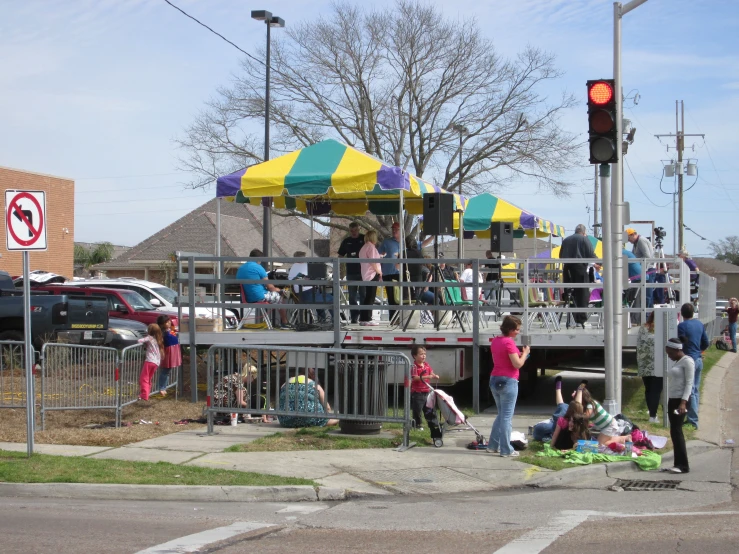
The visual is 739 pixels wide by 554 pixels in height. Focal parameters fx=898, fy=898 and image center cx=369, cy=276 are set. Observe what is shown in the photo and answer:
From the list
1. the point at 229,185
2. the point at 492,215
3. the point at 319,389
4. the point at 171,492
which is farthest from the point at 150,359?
the point at 492,215

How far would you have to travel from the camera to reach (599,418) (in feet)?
34.6

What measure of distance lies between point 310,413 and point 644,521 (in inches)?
188

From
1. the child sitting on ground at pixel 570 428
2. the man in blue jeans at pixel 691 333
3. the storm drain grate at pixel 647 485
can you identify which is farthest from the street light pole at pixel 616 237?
the storm drain grate at pixel 647 485

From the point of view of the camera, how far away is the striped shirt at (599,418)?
415 inches

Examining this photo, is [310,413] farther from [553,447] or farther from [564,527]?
[564,527]

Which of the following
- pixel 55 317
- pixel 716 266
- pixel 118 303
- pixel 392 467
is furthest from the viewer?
pixel 716 266

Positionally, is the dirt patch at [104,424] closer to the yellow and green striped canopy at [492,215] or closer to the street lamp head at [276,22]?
the yellow and green striped canopy at [492,215]

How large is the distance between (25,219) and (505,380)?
18.5 feet

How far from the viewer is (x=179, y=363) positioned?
14391 millimetres

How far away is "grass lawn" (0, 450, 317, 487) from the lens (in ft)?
28.3

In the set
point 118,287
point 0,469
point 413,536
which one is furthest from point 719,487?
point 118,287

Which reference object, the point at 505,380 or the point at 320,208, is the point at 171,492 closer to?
the point at 505,380

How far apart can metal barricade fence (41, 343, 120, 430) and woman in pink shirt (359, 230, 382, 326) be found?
410 cm

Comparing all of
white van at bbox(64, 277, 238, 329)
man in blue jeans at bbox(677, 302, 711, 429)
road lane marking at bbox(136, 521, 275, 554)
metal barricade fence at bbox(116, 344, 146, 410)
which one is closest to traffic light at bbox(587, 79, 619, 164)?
man in blue jeans at bbox(677, 302, 711, 429)
